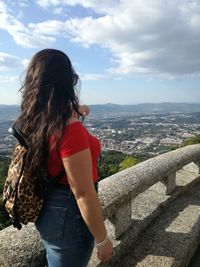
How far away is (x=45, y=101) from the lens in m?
1.89

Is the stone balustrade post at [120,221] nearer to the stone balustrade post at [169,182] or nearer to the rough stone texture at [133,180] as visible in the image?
the rough stone texture at [133,180]

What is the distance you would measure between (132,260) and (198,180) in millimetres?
2405

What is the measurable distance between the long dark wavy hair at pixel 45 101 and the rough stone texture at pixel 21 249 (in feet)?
1.74

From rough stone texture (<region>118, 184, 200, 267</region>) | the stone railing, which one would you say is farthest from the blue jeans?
rough stone texture (<region>118, 184, 200, 267</region>)

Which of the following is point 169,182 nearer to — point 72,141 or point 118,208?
point 118,208

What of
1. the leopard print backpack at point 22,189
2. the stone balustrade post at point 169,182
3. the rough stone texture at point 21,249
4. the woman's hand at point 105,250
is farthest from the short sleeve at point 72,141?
the stone balustrade post at point 169,182

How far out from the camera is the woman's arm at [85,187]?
5.77ft

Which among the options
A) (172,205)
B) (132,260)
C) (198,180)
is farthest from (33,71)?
(198,180)

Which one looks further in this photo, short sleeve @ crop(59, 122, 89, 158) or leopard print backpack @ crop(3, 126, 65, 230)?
leopard print backpack @ crop(3, 126, 65, 230)

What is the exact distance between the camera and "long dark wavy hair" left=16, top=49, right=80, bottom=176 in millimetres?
1825

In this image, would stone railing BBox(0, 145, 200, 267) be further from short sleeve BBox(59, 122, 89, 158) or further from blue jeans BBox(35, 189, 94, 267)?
short sleeve BBox(59, 122, 89, 158)

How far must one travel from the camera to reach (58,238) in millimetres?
1919

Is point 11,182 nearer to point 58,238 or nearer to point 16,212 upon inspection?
point 16,212

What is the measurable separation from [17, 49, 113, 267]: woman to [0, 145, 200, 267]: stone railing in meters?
0.20
